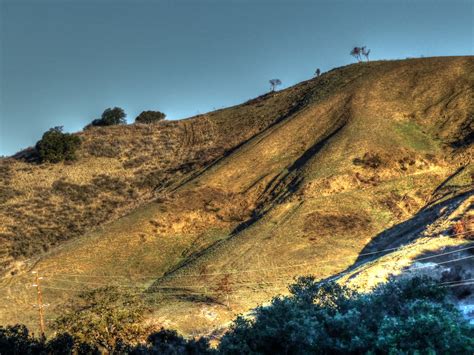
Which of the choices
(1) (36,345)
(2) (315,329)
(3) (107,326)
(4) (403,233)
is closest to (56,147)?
(4) (403,233)

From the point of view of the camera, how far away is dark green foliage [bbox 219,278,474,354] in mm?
13766

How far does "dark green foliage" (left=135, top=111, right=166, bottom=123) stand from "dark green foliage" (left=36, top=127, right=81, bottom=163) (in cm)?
3142

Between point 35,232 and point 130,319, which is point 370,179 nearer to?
point 130,319

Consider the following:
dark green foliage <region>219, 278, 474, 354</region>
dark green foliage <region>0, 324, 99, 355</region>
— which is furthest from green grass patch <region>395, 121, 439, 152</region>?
dark green foliage <region>0, 324, 99, 355</region>

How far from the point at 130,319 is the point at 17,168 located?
59.5m

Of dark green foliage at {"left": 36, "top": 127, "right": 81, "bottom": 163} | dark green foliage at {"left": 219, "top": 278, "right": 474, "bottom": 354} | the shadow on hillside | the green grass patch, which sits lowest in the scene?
the shadow on hillside

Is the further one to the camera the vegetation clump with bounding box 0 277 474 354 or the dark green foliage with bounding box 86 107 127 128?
the dark green foliage with bounding box 86 107 127 128

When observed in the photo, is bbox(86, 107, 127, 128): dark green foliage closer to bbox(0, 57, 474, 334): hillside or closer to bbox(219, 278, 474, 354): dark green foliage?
bbox(0, 57, 474, 334): hillside

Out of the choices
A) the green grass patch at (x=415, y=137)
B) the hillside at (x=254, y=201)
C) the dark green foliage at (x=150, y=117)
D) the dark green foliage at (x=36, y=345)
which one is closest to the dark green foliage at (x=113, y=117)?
the dark green foliage at (x=150, y=117)

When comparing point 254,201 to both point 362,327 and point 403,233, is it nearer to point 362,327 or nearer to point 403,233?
point 403,233

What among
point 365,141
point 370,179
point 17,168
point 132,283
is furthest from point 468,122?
point 17,168

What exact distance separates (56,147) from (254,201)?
4116 cm

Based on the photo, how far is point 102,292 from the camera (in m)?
35.5

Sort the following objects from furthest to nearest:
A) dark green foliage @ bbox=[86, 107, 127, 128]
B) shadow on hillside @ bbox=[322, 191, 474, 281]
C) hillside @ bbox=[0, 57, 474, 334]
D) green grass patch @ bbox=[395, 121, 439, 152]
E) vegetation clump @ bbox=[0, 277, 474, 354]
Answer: dark green foliage @ bbox=[86, 107, 127, 128], green grass patch @ bbox=[395, 121, 439, 152], hillside @ bbox=[0, 57, 474, 334], shadow on hillside @ bbox=[322, 191, 474, 281], vegetation clump @ bbox=[0, 277, 474, 354]
